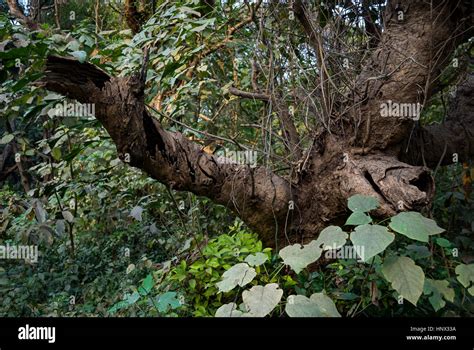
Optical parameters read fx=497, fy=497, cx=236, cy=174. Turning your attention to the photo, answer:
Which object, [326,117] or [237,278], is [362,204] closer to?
[237,278]

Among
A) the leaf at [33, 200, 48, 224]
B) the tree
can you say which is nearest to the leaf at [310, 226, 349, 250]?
the tree

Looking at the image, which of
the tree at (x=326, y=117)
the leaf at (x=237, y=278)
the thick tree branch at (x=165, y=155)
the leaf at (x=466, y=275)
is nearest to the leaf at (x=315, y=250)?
the leaf at (x=237, y=278)

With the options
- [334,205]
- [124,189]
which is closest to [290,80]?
[334,205]

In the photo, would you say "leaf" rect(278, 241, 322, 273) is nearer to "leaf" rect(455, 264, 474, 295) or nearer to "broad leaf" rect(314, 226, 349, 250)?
"broad leaf" rect(314, 226, 349, 250)

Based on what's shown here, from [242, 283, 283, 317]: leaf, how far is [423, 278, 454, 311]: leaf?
18.6 inches

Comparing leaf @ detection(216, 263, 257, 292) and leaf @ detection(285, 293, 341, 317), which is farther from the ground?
leaf @ detection(216, 263, 257, 292)

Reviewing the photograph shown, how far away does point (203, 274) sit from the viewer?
2.03 metres

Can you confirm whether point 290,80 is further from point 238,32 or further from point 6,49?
point 6,49

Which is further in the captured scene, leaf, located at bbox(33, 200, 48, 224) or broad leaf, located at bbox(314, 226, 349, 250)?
leaf, located at bbox(33, 200, 48, 224)

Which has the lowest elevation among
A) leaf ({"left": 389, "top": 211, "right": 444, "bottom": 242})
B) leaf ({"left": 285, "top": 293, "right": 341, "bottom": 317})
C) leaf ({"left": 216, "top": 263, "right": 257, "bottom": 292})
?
leaf ({"left": 285, "top": 293, "right": 341, "bottom": 317})

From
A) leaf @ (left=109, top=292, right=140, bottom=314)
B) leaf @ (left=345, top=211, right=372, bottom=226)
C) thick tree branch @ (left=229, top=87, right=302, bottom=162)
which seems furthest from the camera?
thick tree branch @ (left=229, top=87, right=302, bottom=162)

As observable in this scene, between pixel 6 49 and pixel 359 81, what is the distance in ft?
4.30

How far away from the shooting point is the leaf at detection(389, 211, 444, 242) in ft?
4.28

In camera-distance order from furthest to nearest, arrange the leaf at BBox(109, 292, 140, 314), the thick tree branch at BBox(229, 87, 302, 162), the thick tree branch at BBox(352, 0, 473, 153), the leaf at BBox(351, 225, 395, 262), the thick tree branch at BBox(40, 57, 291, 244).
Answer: the thick tree branch at BBox(229, 87, 302, 162)
the thick tree branch at BBox(352, 0, 473, 153)
the leaf at BBox(109, 292, 140, 314)
the thick tree branch at BBox(40, 57, 291, 244)
the leaf at BBox(351, 225, 395, 262)
